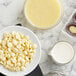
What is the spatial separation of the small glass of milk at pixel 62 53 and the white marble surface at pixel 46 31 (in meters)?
0.05

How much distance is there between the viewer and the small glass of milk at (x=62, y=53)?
1.56 metres

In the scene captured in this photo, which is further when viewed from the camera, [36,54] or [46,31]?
[46,31]

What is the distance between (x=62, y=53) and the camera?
5.16 ft

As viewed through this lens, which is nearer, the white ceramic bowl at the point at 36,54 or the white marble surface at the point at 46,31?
the white ceramic bowl at the point at 36,54

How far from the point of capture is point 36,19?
157cm

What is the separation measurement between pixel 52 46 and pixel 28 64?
0.75ft

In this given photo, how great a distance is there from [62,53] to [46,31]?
182 mm

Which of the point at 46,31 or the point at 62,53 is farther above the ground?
the point at 46,31

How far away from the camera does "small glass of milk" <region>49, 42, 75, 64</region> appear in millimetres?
1558

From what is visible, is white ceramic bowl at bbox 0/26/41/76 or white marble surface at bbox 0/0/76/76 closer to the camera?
white ceramic bowl at bbox 0/26/41/76

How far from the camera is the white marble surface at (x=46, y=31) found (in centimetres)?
161

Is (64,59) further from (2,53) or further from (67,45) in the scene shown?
(2,53)

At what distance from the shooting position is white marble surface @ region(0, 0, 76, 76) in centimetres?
161

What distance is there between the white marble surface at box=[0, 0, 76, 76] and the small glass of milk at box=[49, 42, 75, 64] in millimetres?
53
